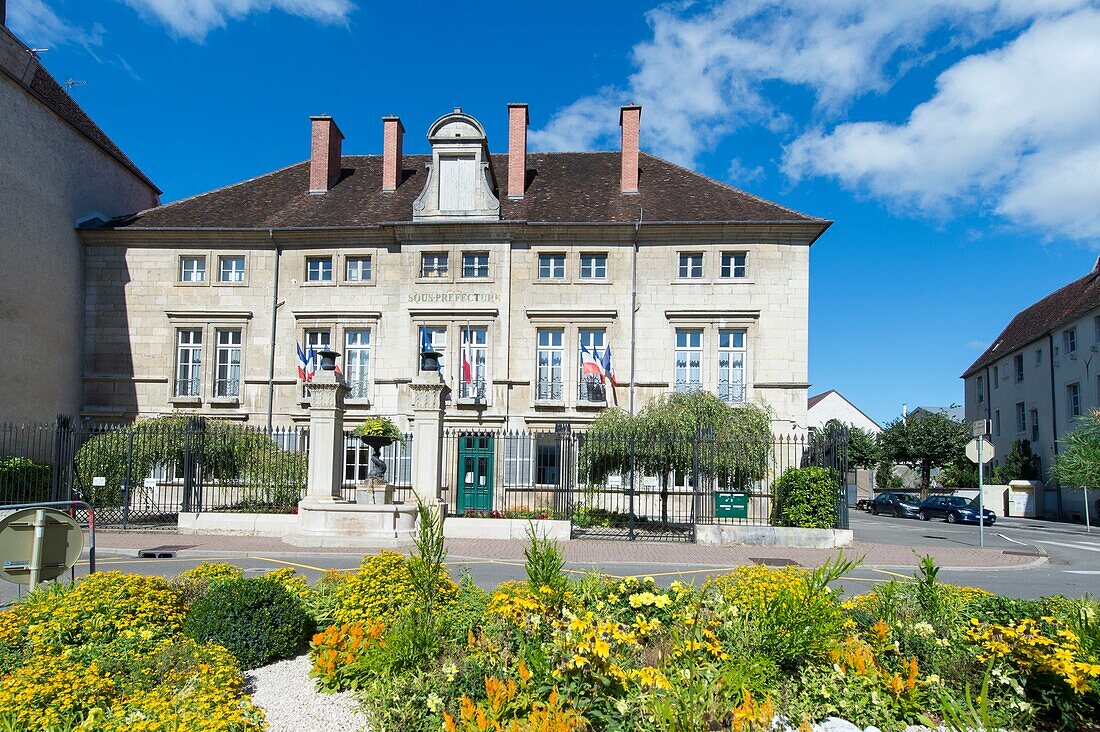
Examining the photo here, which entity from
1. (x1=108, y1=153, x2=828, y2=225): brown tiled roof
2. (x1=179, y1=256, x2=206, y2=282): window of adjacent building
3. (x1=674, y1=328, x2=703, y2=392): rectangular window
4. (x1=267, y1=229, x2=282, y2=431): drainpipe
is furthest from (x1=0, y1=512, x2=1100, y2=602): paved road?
(x1=108, y1=153, x2=828, y2=225): brown tiled roof

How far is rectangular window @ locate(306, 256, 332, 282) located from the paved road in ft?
39.1

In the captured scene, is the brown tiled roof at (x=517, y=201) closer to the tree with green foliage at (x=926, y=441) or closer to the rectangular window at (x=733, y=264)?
the rectangular window at (x=733, y=264)

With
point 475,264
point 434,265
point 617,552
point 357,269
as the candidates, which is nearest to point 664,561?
point 617,552

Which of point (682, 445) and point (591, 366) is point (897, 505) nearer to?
point (591, 366)

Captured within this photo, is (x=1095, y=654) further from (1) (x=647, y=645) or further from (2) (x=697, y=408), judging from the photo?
(2) (x=697, y=408)

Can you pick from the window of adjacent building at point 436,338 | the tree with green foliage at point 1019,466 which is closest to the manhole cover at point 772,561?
the window of adjacent building at point 436,338

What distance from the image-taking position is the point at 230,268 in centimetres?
2775

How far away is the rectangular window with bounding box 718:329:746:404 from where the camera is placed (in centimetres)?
2561

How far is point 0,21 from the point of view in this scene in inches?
1037

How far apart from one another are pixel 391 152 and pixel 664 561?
67.7 feet

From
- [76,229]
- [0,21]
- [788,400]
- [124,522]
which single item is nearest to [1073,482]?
[788,400]

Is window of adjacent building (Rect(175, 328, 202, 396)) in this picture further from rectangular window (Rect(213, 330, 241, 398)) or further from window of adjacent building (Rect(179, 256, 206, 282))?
window of adjacent building (Rect(179, 256, 206, 282))

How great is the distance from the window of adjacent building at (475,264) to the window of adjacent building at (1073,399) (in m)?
30.5

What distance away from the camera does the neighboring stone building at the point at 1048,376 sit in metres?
35.8
